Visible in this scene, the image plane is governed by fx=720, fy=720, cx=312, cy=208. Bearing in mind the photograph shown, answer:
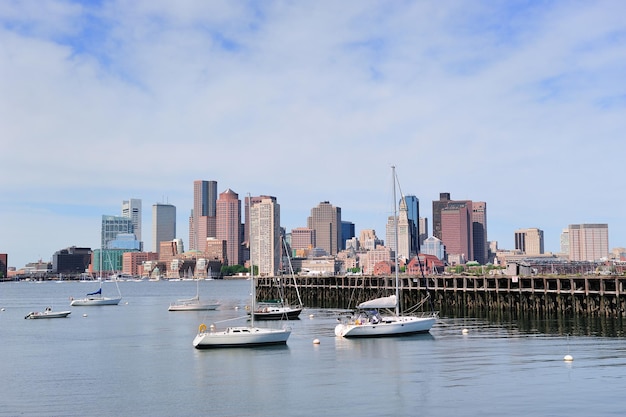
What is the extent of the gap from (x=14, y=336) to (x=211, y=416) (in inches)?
2139

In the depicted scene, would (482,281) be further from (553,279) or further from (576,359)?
(576,359)

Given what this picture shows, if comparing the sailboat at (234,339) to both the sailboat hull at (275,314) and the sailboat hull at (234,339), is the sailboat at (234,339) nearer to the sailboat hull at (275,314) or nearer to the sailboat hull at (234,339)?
the sailboat hull at (234,339)

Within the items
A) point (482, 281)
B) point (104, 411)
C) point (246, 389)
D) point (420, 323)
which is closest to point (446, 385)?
point (246, 389)

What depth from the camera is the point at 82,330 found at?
88000mm

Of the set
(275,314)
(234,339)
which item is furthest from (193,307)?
(234,339)

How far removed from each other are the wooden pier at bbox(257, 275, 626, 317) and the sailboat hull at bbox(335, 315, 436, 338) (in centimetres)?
2772

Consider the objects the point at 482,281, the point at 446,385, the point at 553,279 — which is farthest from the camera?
the point at 482,281

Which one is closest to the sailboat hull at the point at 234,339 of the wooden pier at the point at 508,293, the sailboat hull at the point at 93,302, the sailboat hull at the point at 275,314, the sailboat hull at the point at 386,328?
the sailboat hull at the point at 386,328

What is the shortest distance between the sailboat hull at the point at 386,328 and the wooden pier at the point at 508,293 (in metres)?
27.7

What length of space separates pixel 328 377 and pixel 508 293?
59529 mm

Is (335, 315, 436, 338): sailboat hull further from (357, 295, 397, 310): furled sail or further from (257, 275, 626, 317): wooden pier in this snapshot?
(257, 275, 626, 317): wooden pier

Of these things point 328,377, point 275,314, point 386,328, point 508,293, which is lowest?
point 328,377

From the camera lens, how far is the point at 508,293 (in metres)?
98.7

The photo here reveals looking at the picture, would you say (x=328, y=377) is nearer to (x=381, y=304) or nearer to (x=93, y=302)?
(x=381, y=304)
